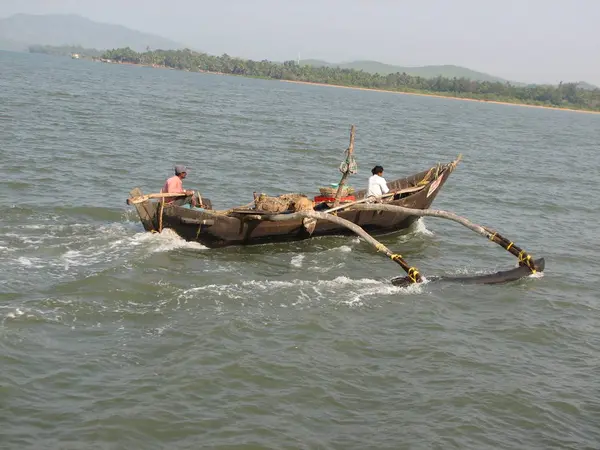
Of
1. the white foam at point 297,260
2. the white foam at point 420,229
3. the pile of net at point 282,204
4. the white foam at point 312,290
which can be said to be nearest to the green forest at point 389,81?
the white foam at point 420,229

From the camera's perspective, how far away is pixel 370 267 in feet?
49.6

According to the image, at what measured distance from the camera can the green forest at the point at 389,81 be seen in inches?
5344

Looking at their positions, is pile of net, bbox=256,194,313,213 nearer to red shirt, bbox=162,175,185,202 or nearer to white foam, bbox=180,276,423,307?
red shirt, bbox=162,175,185,202

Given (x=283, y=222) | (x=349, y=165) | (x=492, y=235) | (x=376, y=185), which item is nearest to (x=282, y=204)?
(x=283, y=222)

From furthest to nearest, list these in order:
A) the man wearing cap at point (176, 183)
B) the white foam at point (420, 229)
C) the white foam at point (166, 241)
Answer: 1. the white foam at point (420, 229)
2. the man wearing cap at point (176, 183)
3. the white foam at point (166, 241)

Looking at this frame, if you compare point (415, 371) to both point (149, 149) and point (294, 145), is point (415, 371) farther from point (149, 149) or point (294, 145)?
point (294, 145)

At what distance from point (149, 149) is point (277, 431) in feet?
73.5

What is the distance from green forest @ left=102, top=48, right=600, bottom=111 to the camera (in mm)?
135750

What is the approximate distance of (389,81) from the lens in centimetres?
14788

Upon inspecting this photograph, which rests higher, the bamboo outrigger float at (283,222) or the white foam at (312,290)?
the bamboo outrigger float at (283,222)

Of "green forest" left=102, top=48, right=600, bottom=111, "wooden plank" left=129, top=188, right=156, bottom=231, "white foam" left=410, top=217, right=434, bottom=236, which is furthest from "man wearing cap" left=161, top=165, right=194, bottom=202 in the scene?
"green forest" left=102, top=48, right=600, bottom=111

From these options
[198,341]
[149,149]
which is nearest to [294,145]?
[149,149]

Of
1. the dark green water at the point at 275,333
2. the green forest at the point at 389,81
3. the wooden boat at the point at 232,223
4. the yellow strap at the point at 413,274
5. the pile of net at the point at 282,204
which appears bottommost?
Answer: the dark green water at the point at 275,333

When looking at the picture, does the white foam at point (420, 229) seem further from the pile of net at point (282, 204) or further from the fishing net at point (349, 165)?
the pile of net at point (282, 204)
